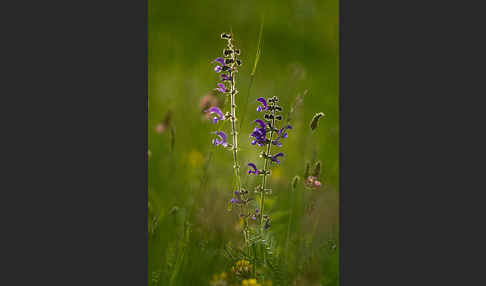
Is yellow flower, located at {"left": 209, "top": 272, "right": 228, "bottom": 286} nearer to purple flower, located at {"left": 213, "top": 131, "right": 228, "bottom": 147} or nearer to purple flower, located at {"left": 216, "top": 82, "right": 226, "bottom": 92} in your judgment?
purple flower, located at {"left": 213, "top": 131, "right": 228, "bottom": 147}

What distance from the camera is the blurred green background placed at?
2.85 m

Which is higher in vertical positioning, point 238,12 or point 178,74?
point 238,12

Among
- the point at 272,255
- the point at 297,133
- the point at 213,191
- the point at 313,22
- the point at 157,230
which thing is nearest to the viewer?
the point at 272,255

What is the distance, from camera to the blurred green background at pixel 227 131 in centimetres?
285

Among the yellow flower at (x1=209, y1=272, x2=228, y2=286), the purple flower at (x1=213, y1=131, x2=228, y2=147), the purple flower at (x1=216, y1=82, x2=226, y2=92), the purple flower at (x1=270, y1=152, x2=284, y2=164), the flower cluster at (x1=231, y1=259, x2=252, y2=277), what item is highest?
the purple flower at (x1=216, y1=82, x2=226, y2=92)

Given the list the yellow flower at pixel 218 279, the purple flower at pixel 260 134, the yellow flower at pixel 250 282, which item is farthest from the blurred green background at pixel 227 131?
the purple flower at pixel 260 134

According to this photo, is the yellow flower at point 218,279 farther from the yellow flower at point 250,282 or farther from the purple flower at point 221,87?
the purple flower at point 221,87

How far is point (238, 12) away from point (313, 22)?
1.99 ft

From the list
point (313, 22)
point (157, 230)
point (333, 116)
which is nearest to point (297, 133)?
point (333, 116)

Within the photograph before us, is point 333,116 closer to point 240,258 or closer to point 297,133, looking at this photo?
point 297,133

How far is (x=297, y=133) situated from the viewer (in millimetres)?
3434

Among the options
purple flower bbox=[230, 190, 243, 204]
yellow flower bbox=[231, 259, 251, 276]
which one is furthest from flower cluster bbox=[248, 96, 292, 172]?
yellow flower bbox=[231, 259, 251, 276]

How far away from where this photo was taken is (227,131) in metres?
2.80

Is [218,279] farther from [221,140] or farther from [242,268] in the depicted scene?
[221,140]
